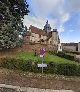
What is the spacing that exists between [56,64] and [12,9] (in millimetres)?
A: 14539

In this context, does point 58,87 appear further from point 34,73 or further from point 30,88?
point 34,73

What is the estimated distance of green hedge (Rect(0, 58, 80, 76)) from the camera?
13.3 m

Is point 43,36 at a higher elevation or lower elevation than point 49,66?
higher

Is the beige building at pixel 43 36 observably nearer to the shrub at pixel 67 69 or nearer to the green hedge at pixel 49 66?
the green hedge at pixel 49 66

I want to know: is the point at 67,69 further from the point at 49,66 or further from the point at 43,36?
the point at 43,36

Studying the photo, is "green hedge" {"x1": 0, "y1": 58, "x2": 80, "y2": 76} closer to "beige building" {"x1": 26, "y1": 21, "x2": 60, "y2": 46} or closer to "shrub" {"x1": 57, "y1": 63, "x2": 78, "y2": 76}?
"shrub" {"x1": 57, "y1": 63, "x2": 78, "y2": 76}

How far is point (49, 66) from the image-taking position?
44.3 feet

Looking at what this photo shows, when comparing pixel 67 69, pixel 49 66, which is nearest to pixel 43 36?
pixel 49 66

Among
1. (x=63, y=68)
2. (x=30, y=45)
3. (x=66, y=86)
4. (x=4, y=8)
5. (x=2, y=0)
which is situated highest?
(x=2, y=0)

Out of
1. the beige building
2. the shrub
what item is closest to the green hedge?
the shrub

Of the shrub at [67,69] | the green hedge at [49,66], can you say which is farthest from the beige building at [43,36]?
the shrub at [67,69]

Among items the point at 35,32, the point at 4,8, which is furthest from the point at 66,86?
the point at 35,32

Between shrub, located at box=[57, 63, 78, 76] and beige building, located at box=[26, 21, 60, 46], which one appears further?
beige building, located at box=[26, 21, 60, 46]

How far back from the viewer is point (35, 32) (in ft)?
201
